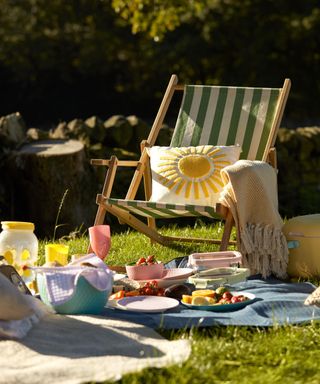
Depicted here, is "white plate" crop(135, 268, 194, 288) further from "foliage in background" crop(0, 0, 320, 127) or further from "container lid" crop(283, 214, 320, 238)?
"foliage in background" crop(0, 0, 320, 127)

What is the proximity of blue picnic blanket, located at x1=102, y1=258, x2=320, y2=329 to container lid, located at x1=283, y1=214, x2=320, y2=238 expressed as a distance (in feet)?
1.77

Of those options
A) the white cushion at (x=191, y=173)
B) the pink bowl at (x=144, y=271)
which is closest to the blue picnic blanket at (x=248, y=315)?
the pink bowl at (x=144, y=271)

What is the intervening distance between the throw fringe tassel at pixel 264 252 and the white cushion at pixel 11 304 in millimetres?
1483

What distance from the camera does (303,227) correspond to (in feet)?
14.5

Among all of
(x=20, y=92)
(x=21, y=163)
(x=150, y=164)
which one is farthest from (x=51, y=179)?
(x=20, y=92)

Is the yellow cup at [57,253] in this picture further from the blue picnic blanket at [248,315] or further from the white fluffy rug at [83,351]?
the white fluffy rug at [83,351]

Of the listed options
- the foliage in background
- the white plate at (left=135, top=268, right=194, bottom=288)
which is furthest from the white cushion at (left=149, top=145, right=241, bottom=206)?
the foliage in background

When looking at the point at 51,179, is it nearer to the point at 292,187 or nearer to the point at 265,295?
the point at 292,187

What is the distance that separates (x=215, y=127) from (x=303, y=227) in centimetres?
111

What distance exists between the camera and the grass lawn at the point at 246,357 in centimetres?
274

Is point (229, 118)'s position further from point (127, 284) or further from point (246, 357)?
point (246, 357)

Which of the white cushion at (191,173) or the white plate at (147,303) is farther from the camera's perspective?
the white cushion at (191,173)

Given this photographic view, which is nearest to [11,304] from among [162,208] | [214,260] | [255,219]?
[214,260]

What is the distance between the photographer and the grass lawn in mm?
2740
